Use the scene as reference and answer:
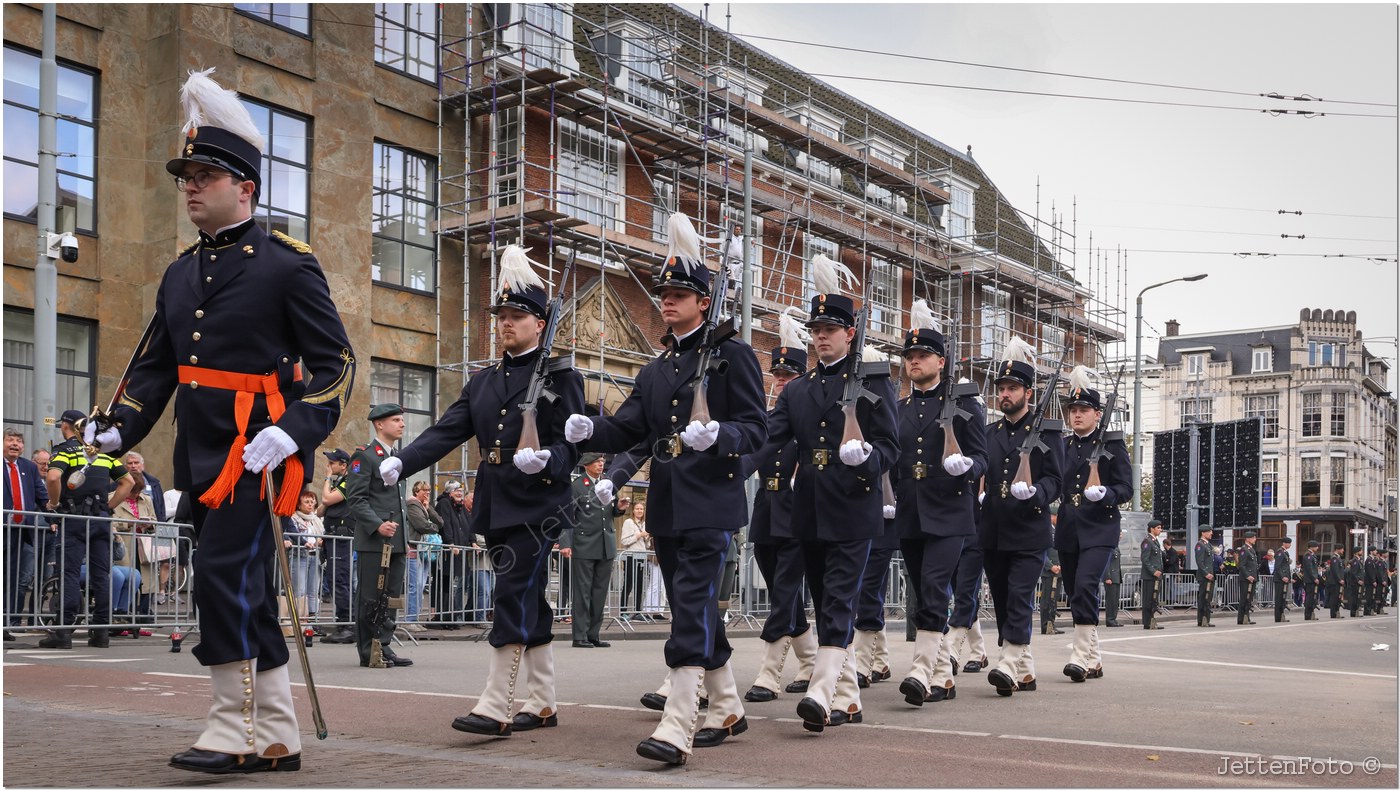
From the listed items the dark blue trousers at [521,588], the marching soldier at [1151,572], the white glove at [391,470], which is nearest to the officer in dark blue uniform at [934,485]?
the dark blue trousers at [521,588]

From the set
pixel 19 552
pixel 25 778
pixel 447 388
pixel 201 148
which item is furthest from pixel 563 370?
pixel 447 388

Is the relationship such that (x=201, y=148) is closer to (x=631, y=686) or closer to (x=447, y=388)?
(x=631, y=686)

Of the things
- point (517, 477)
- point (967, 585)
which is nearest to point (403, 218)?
point (967, 585)

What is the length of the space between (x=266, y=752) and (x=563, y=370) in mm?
2758

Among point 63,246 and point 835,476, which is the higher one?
point 63,246

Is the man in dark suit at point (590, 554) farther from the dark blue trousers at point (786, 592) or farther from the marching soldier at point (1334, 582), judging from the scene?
the marching soldier at point (1334, 582)

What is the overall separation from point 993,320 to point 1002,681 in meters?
36.2

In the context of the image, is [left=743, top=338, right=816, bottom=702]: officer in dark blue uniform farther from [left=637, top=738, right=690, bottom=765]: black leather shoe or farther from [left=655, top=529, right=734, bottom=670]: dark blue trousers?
[left=637, top=738, right=690, bottom=765]: black leather shoe

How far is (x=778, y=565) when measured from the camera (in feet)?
31.6

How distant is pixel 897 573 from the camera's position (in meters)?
24.3

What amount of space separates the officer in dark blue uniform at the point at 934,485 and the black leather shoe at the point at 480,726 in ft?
10.5

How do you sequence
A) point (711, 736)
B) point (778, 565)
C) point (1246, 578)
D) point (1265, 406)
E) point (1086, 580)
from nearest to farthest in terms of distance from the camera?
point (711, 736) → point (778, 565) → point (1086, 580) → point (1246, 578) → point (1265, 406)

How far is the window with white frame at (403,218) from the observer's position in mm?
27125

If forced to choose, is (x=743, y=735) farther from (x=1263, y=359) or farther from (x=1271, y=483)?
(x=1263, y=359)
